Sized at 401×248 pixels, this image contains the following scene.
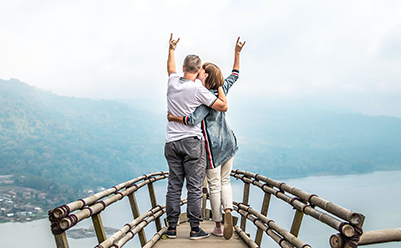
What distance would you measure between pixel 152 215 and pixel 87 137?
146692 millimetres

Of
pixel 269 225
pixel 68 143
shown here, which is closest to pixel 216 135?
pixel 269 225

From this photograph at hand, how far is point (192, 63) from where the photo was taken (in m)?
2.51

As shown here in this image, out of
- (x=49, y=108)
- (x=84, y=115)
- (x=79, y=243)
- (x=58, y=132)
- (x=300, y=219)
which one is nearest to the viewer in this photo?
(x=300, y=219)

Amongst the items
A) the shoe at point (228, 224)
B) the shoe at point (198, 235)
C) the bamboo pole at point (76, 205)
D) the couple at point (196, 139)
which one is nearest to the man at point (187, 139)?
the couple at point (196, 139)

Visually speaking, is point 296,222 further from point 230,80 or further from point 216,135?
point 230,80

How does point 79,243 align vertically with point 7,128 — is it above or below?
below

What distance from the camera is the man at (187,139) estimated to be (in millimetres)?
2512

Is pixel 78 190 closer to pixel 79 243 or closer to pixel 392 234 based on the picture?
pixel 79 243

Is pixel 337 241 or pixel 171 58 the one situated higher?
pixel 171 58

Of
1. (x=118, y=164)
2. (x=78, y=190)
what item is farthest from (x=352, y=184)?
(x=78, y=190)

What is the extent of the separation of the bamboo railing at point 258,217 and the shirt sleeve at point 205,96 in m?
0.89

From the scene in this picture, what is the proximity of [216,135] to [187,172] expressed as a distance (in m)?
0.41

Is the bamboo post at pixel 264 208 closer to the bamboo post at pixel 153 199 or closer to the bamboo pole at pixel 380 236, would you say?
the bamboo post at pixel 153 199

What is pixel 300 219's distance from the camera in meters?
2.11
